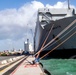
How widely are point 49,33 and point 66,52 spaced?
5.53 metres

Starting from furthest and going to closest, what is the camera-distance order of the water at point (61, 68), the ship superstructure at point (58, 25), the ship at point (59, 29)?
the ship at point (59, 29)
the ship superstructure at point (58, 25)
the water at point (61, 68)

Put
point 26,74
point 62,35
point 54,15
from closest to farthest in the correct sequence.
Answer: point 26,74
point 62,35
point 54,15

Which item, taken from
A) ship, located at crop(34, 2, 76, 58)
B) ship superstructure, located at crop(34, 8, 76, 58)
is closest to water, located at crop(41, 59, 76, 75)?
ship, located at crop(34, 2, 76, 58)

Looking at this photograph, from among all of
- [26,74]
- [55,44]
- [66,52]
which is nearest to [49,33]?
[55,44]

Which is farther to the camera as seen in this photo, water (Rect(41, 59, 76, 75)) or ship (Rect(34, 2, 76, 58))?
ship (Rect(34, 2, 76, 58))

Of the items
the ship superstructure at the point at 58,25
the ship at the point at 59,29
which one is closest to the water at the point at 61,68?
the ship at the point at 59,29

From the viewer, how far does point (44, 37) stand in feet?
174

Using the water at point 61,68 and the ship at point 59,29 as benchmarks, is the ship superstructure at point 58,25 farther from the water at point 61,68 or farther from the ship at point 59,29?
the water at point 61,68

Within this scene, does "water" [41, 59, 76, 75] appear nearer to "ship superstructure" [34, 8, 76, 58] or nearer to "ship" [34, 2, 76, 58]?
"ship" [34, 2, 76, 58]

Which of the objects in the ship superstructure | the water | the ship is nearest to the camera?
the water

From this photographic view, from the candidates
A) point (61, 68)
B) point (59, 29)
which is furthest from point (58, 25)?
point (61, 68)

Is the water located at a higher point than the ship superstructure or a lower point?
lower

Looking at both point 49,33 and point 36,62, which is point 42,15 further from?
point 36,62

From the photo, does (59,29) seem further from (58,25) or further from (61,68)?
(61,68)
